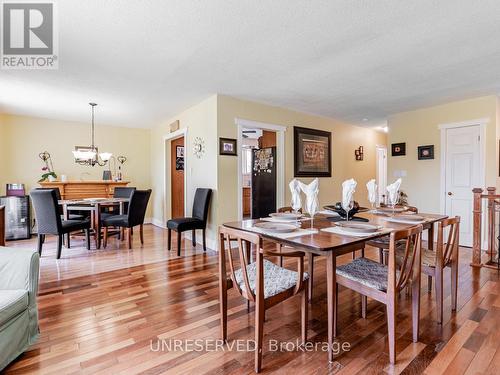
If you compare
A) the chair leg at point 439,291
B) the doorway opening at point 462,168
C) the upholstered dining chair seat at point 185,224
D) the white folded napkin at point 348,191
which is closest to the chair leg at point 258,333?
the white folded napkin at point 348,191

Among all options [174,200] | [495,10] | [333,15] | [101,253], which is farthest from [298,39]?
[174,200]

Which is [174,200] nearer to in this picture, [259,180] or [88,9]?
[259,180]

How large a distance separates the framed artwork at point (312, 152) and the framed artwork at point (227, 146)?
138cm

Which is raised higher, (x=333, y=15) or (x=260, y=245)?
(x=333, y=15)

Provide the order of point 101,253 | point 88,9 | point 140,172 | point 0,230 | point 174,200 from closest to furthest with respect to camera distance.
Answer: point 88,9, point 0,230, point 101,253, point 174,200, point 140,172

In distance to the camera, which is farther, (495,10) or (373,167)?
(373,167)

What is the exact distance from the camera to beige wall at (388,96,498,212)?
402 centimetres

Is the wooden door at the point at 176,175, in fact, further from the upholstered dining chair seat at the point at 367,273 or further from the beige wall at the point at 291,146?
the upholstered dining chair seat at the point at 367,273

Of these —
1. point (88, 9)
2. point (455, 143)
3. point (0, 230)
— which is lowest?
point (0, 230)

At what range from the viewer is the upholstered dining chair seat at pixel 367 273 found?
5.42ft

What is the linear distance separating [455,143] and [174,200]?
5.47 meters

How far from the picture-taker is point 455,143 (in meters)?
4.38

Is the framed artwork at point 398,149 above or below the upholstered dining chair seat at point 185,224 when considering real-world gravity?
above

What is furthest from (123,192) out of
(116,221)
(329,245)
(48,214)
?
(329,245)
